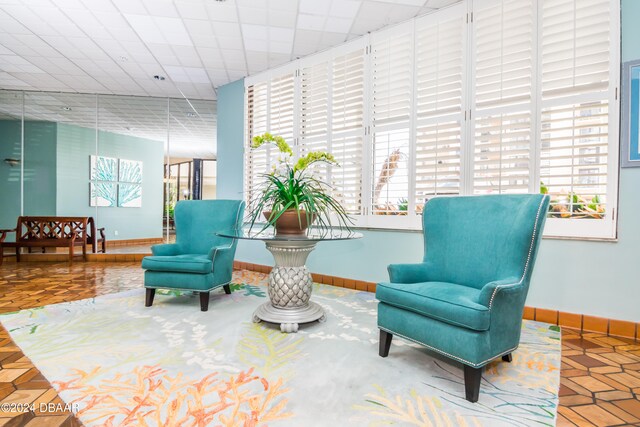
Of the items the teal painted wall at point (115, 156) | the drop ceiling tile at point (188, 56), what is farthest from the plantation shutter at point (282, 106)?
the teal painted wall at point (115, 156)

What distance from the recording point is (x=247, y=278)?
13.3 ft

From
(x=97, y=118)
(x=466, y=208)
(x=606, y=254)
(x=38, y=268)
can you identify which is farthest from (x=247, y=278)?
(x=97, y=118)

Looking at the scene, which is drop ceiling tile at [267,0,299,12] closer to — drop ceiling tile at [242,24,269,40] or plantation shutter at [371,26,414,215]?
drop ceiling tile at [242,24,269,40]

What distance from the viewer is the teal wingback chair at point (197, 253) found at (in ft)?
8.63

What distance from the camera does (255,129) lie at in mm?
4547

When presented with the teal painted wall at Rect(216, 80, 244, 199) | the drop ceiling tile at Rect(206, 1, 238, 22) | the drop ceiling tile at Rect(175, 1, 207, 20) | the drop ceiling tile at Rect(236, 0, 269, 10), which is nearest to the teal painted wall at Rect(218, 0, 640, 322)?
the drop ceiling tile at Rect(236, 0, 269, 10)

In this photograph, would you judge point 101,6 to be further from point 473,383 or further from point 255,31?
point 473,383

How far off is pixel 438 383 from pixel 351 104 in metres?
2.88

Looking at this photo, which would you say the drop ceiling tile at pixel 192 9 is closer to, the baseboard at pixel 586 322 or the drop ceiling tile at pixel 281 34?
the drop ceiling tile at pixel 281 34

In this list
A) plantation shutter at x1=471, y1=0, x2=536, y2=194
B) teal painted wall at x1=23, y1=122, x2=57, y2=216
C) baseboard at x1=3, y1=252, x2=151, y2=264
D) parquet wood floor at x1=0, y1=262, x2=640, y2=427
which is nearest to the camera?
parquet wood floor at x1=0, y1=262, x2=640, y2=427

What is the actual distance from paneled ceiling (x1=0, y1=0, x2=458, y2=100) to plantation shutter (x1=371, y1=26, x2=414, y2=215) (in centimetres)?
27

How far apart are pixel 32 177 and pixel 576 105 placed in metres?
8.47

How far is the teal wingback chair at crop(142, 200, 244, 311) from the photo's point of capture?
2.63 metres

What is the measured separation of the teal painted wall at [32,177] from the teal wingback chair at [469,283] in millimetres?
7312
